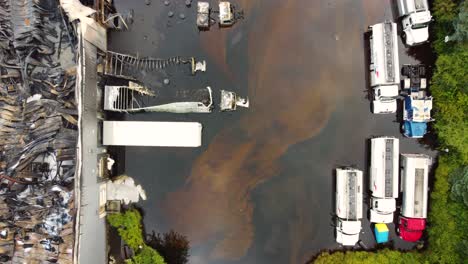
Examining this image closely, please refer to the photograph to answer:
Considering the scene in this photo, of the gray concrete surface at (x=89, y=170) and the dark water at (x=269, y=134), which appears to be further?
the dark water at (x=269, y=134)

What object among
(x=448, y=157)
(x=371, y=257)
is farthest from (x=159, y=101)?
(x=448, y=157)

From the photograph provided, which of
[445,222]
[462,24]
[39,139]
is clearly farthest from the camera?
[445,222]

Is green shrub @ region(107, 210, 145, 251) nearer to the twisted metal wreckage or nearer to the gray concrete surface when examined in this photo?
the gray concrete surface

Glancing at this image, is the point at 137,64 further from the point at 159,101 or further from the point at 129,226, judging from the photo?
the point at 129,226

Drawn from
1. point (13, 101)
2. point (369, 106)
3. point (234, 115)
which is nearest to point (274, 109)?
point (234, 115)

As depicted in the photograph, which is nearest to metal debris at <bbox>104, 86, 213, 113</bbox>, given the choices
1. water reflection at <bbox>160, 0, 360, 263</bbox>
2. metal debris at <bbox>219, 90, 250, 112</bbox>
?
metal debris at <bbox>219, 90, 250, 112</bbox>

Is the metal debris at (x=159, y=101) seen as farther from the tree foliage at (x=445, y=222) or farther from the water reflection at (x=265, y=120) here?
the tree foliage at (x=445, y=222)

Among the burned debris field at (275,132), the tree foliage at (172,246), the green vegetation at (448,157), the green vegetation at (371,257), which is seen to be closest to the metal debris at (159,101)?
the burned debris field at (275,132)
